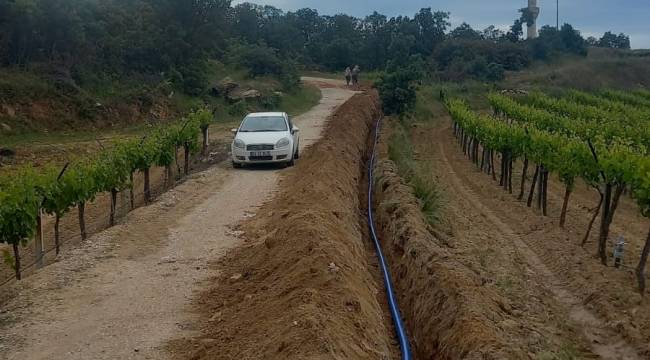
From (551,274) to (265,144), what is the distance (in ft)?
30.7

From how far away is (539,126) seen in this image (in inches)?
1228

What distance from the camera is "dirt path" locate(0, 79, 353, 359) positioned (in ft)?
26.4

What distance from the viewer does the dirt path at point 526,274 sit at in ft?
35.9

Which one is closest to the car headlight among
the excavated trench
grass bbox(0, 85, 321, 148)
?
the excavated trench

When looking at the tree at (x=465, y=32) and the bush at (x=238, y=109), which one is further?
the tree at (x=465, y=32)

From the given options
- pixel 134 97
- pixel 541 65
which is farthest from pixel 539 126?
pixel 541 65

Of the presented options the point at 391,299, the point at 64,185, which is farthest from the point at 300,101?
the point at 391,299

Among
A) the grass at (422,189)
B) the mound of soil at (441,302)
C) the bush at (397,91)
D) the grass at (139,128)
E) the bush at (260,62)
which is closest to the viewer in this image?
the mound of soil at (441,302)

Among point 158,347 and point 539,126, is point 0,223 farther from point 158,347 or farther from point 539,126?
point 539,126

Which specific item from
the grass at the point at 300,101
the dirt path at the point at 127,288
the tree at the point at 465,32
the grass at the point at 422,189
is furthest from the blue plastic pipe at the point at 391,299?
the tree at the point at 465,32

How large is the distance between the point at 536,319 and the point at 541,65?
74.7 metres

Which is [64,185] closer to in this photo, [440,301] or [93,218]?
[93,218]

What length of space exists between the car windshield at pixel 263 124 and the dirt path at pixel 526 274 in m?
5.77

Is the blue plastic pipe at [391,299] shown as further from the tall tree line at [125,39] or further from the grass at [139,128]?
the tall tree line at [125,39]
